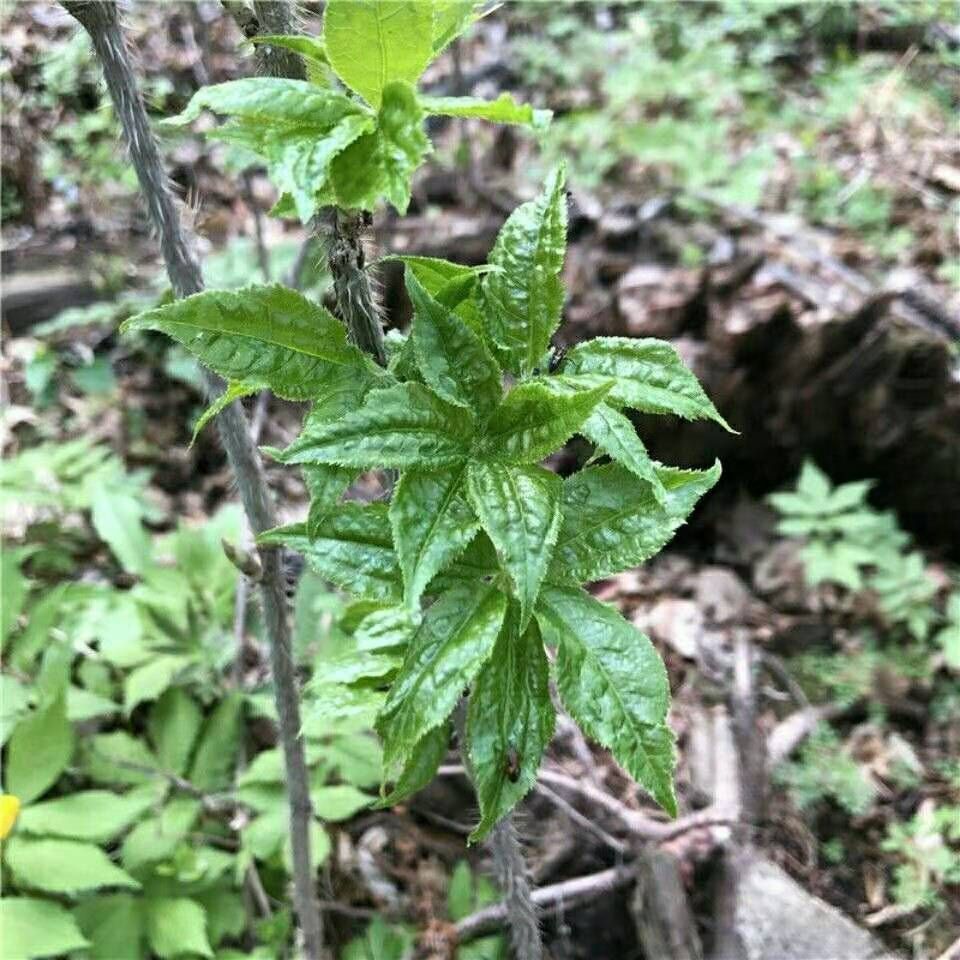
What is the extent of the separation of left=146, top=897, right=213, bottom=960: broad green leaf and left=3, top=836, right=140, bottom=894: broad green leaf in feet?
0.72

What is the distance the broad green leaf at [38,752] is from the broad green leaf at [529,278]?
1.69 m

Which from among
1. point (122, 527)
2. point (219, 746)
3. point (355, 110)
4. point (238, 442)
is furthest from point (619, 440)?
point (122, 527)

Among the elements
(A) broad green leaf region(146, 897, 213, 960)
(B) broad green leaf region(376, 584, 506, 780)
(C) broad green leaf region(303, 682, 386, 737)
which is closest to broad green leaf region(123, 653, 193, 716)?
(A) broad green leaf region(146, 897, 213, 960)

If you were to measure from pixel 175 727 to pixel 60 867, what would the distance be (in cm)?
54

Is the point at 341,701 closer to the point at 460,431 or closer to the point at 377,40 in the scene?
the point at 460,431

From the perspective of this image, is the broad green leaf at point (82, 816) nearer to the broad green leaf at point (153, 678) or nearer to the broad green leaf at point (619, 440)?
the broad green leaf at point (153, 678)

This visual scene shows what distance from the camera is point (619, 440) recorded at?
88cm

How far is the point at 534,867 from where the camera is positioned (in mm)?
2264

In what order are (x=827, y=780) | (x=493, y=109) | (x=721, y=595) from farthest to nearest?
(x=721, y=595)
(x=827, y=780)
(x=493, y=109)

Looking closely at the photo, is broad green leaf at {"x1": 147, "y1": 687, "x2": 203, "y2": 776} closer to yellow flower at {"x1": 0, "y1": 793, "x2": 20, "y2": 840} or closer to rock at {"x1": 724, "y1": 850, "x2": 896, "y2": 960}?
yellow flower at {"x1": 0, "y1": 793, "x2": 20, "y2": 840}

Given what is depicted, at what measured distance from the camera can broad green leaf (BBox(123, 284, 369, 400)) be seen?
90cm

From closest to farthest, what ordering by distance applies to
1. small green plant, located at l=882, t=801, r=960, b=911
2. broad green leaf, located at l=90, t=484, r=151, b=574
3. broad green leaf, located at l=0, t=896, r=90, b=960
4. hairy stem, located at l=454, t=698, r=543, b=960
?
hairy stem, located at l=454, t=698, r=543, b=960 < broad green leaf, located at l=0, t=896, r=90, b=960 < small green plant, located at l=882, t=801, r=960, b=911 < broad green leaf, located at l=90, t=484, r=151, b=574

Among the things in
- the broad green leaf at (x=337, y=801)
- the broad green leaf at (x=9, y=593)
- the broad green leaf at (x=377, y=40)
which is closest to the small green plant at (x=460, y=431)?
the broad green leaf at (x=377, y=40)

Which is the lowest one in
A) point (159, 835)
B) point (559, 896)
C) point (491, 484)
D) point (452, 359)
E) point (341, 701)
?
point (559, 896)
